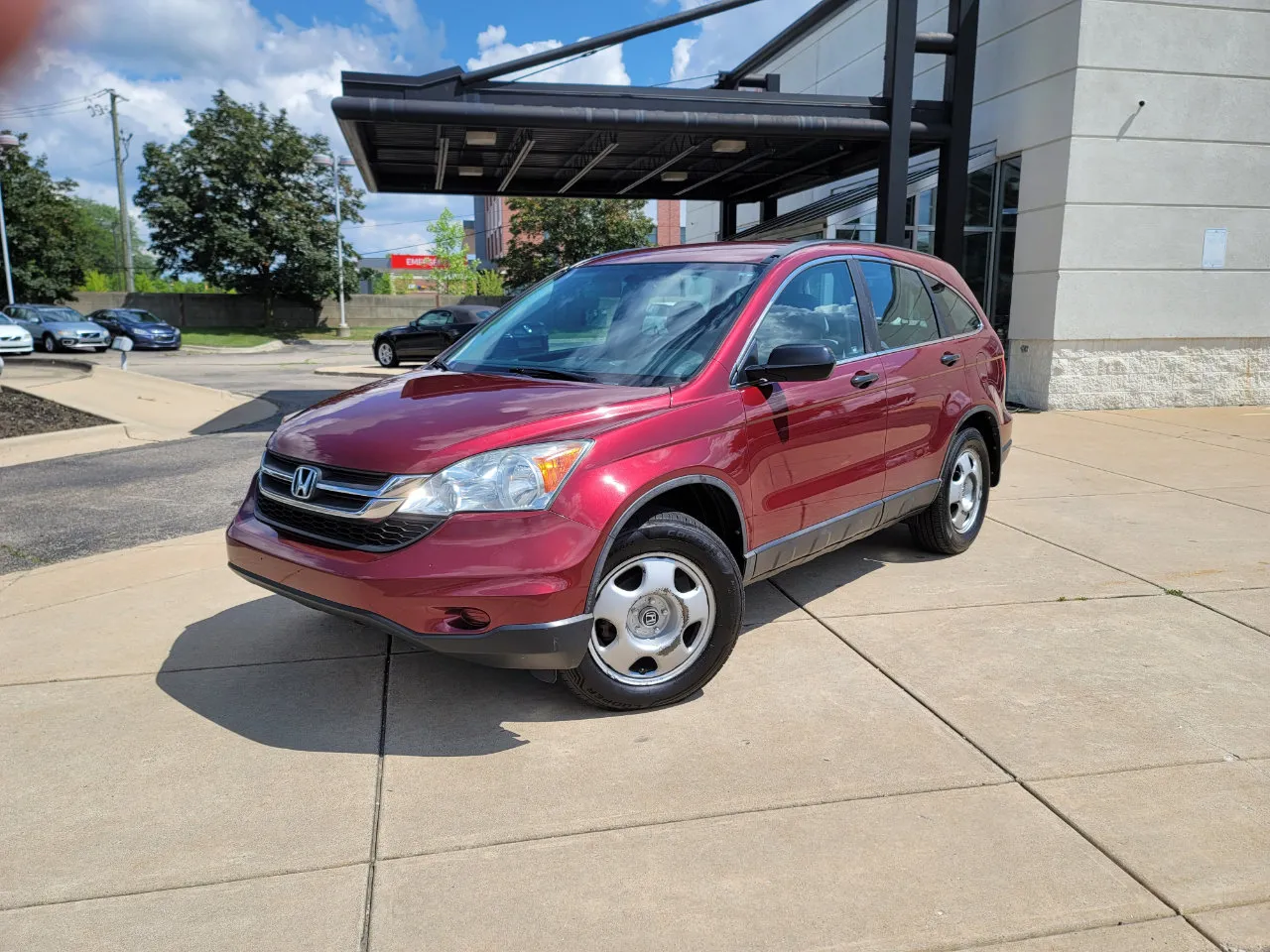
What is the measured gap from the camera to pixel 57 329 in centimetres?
3055

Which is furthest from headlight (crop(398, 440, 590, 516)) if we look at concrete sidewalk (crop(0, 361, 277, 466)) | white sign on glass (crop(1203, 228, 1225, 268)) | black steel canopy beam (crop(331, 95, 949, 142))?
white sign on glass (crop(1203, 228, 1225, 268))

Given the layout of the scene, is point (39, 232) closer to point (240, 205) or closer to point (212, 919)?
point (240, 205)

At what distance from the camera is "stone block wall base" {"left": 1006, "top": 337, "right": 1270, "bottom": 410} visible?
12586 millimetres

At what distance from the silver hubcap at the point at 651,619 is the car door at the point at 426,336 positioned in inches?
825

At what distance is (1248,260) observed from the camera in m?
12.7

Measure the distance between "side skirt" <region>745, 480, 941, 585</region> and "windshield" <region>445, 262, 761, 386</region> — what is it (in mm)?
899

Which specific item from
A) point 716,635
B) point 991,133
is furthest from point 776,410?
point 991,133

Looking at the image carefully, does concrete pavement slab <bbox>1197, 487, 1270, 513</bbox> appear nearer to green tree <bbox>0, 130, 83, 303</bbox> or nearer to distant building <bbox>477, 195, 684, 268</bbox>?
green tree <bbox>0, 130, 83, 303</bbox>

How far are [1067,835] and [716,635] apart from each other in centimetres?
144

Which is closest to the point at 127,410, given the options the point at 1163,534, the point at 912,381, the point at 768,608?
the point at 768,608

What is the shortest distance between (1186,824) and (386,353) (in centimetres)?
2426

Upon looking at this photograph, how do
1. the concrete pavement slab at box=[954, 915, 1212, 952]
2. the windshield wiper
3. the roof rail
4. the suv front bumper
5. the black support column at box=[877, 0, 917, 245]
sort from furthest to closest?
the black support column at box=[877, 0, 917, 245] → the roof rail → the windshield wiper → the suv front bumper → the concrete pavement slab at box=[954, 915, 1212, 952]

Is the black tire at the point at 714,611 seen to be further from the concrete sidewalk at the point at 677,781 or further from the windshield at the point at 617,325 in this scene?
the windshield at the point at 617,325

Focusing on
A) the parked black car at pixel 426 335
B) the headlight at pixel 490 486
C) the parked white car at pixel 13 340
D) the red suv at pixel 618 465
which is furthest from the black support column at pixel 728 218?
the parked white car at pixel 13 340
